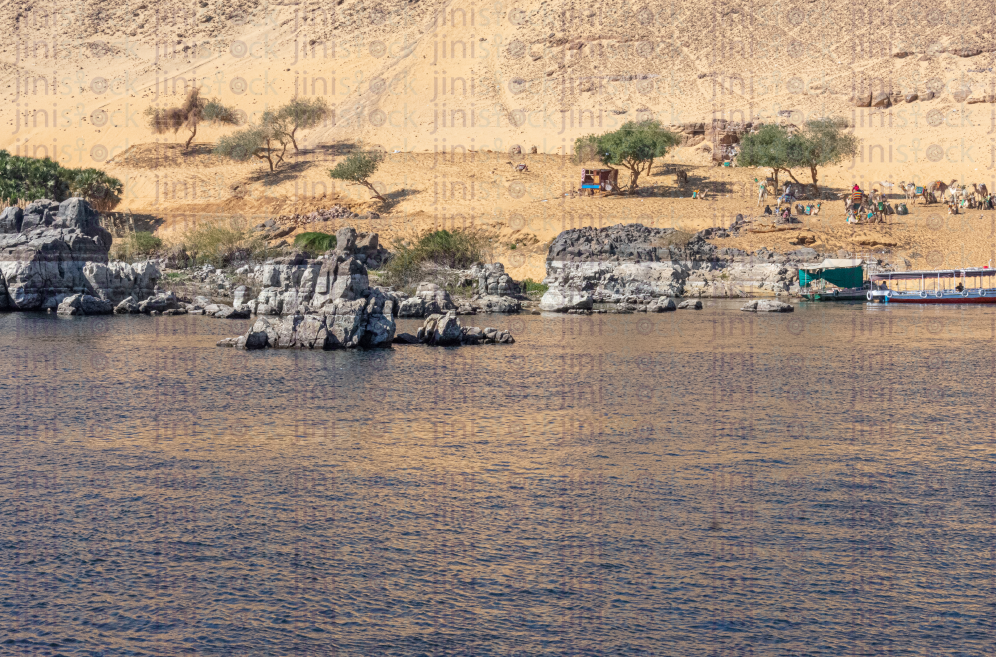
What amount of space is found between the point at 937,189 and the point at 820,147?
32.9ft

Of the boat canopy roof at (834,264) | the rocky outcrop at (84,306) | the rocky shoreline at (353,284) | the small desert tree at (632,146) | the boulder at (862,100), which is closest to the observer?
the rocky shoreline at (353,284)

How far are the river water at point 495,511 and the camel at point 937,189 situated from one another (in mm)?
53399

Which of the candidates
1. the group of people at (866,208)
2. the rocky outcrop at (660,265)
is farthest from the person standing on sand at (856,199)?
the rocky outcrop at (660,265)

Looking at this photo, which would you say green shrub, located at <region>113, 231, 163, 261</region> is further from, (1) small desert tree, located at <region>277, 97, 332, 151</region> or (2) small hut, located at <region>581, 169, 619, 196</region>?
(2) small hut, located at <region>581, 169, 619, 196</region>

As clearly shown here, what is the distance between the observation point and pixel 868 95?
360 feet

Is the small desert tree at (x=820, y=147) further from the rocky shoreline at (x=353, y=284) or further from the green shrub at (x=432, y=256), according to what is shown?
the green shrub at (x=432, y=256)

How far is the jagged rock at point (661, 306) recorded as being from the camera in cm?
5728

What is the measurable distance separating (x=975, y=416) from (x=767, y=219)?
173ft

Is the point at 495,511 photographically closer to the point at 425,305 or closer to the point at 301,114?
the point at 425,305

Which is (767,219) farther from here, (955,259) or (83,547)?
(83,547)

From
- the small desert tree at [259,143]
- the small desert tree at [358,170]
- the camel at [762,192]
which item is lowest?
the camel at [762,192]

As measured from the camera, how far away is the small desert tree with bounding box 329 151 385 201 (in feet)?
300

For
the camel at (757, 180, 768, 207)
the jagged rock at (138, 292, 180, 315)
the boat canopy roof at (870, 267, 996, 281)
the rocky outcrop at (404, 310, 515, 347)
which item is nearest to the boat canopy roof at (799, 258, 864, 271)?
the boat canopy roof at (870, 267, 996, 281)

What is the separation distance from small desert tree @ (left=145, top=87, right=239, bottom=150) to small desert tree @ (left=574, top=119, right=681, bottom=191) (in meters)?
44.7
